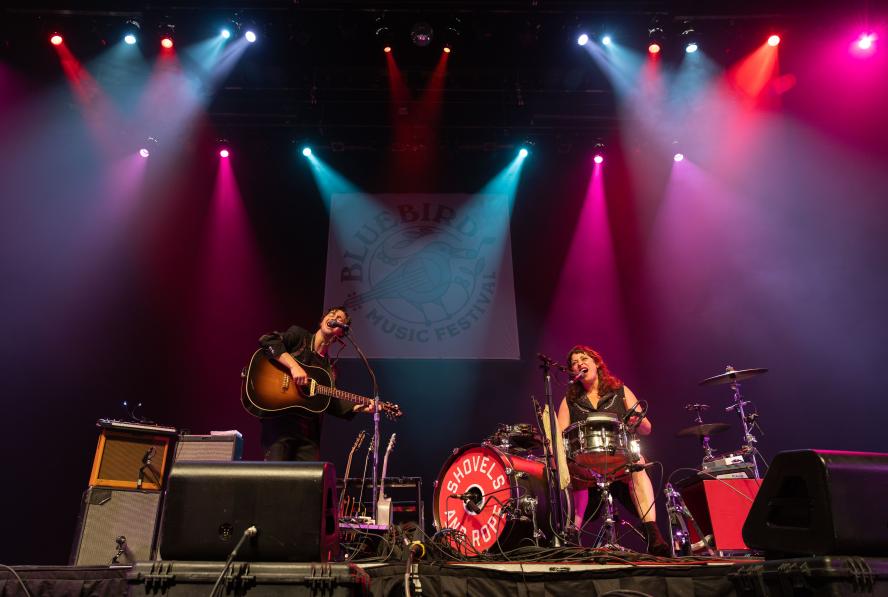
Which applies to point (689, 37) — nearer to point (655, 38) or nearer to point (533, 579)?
point (655, 38)

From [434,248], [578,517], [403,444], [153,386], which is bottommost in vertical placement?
[578,517]

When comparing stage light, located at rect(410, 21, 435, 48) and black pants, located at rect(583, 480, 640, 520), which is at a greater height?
stage light, located at rect(410, 21, 435, 48)

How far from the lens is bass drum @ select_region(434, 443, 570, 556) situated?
436 cm

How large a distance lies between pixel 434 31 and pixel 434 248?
2.54 meters

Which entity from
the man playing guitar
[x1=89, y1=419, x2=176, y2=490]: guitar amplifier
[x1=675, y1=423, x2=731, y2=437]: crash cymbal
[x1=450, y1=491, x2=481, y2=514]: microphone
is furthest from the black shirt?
[x1=675, y1=423, x2=731, y2=437]: crash cymbal

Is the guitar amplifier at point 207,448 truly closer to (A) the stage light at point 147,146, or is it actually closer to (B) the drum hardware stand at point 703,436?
(B) the drum hardware stand at point 703,436

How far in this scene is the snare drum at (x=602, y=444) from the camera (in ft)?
14.3

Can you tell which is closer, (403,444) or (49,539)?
(49,539)

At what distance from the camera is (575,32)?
723cm

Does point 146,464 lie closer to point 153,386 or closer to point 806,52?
point 153,386

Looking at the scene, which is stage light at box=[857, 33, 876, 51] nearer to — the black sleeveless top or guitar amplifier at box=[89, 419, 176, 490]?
the black sleeveless top

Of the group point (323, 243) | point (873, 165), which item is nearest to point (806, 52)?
point (873, 165)

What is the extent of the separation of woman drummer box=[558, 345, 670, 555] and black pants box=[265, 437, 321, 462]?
6.68 ft

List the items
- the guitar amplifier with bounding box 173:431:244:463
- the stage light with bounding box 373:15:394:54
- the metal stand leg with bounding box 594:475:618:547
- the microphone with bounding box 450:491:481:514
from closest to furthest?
the metal stand leg with bounding box 594:475:618:547, the microphone with bounding box 450:491:481:514, the guitar amplifier with bounding box 173:431:244:463, the stage light with bounding box 373:15:394:54
